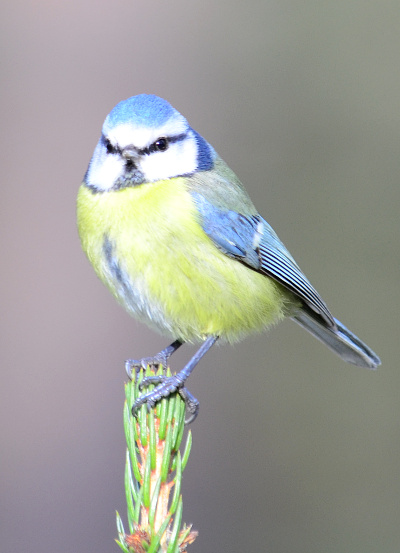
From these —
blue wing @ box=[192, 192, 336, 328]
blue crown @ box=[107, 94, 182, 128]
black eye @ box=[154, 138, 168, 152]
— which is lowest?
blue wing @ box=[192, 192, 336, 328]

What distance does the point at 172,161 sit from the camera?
6.55 feet

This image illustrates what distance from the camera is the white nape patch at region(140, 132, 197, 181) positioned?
75.9 inches

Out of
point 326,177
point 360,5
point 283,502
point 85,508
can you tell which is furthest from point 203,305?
point 360,5

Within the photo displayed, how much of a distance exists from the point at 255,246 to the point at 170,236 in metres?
0.33

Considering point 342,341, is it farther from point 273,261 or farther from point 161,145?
point 161,145

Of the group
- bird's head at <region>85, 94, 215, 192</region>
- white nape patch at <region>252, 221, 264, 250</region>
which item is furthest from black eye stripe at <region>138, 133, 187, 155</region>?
white nape patch at <region>252, 221, 264, 250</region>

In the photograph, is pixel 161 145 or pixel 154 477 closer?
pixel 154 477

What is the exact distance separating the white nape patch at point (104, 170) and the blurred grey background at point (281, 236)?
1069 millimetres

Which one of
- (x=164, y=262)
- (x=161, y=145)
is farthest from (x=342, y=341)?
(x=161, y=145)

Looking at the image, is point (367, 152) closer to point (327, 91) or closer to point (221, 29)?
point (327, 91)

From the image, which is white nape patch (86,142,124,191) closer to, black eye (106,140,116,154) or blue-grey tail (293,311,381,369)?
black eye (106,140,116,154)

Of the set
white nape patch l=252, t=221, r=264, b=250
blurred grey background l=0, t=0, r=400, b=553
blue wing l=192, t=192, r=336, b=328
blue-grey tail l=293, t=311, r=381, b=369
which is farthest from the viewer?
blurred grey background l=0, t=0, r=400, b=553

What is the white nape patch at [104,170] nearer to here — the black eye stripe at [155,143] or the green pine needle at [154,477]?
the black eye stripe at [155,143]

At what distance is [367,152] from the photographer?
347cm
